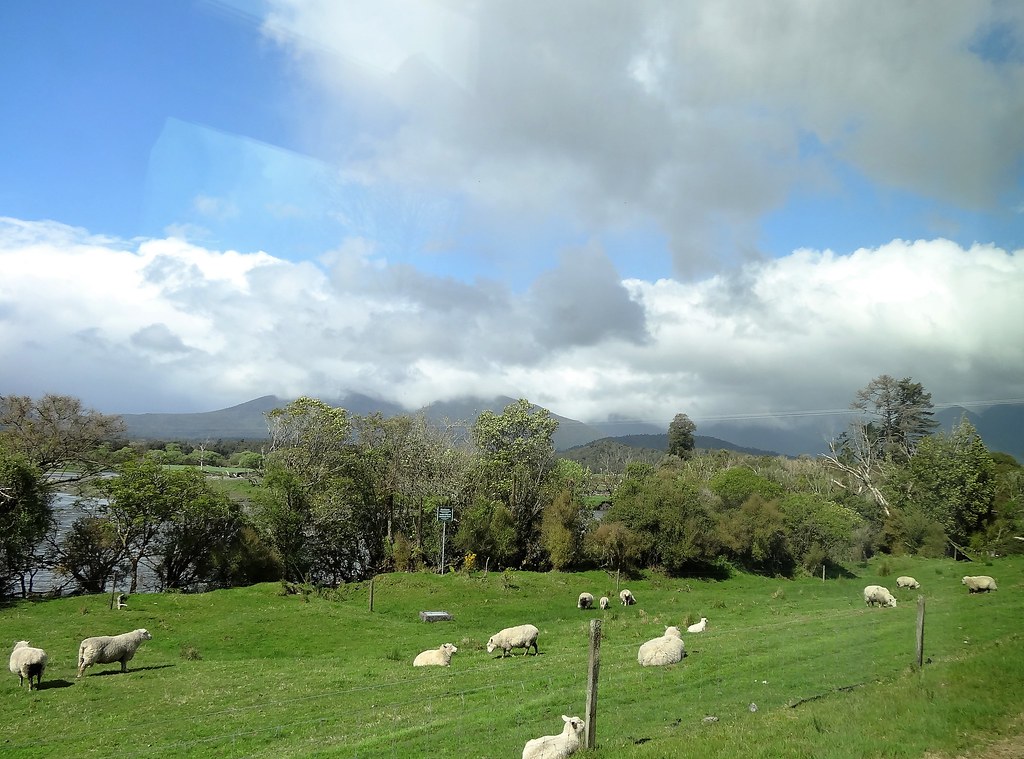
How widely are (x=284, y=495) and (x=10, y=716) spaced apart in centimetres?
3320

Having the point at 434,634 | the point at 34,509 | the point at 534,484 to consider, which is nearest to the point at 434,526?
the point at 534,484

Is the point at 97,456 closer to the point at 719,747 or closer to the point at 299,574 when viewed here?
the point at 299,574

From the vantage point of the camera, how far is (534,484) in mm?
60375

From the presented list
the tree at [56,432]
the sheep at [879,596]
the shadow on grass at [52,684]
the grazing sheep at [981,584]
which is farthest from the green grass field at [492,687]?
the tree at [56,432]

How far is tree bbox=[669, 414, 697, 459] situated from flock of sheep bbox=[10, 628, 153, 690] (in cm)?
9829

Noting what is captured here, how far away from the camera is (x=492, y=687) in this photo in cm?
1761

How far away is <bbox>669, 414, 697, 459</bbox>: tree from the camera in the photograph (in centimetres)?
11194

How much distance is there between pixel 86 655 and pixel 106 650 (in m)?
0.60

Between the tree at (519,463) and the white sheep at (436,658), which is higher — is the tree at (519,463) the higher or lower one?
the higher one

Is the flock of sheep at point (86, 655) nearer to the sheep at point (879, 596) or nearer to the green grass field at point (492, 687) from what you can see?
the green grass field at point (492, 687)

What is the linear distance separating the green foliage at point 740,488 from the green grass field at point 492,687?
30.6m

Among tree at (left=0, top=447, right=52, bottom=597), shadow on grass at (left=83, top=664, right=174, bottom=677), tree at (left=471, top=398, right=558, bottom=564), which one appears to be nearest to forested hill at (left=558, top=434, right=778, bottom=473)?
tree at (left=471, top=398, right=558, bottom=564)

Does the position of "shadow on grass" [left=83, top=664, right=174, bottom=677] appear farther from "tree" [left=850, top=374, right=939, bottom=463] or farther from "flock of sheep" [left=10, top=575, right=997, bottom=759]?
"tree" [left=850, top=374, right=939, bottom=463]

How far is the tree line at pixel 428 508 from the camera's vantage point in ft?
146
